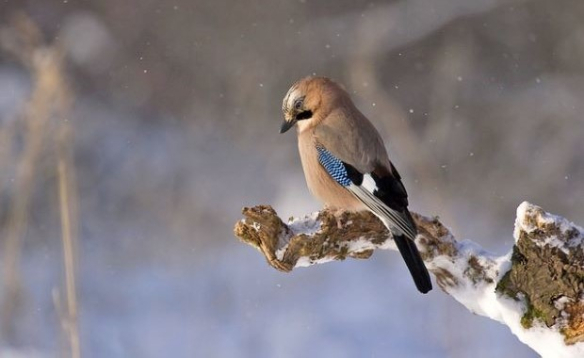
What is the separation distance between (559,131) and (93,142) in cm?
281

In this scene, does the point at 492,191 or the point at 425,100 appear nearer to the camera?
the point at 492,191

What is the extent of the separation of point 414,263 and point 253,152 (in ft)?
12.1

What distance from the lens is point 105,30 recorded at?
6.39 meters

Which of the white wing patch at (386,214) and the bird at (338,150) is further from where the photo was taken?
the bird at (338,150)

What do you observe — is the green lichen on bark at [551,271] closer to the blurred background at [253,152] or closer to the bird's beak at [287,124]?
the bird's beak at [287,124]

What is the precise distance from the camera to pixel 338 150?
8.50ft

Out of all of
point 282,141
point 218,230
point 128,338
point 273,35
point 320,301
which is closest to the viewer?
point 128,338


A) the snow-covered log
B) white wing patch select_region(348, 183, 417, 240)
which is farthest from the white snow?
white wing patch select_region(348, 183, 417, 240)

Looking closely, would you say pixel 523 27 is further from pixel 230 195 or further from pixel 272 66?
pixel 230 195

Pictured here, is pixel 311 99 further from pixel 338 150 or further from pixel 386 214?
pixel 386 214

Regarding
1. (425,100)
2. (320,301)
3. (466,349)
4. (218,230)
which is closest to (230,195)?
(218,230)

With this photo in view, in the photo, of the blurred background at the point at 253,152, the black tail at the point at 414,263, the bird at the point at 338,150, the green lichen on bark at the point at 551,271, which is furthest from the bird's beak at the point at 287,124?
the blurred background at the point at 253,152

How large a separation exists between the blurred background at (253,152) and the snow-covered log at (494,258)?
203 cm

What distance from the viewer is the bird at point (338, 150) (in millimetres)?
2455
